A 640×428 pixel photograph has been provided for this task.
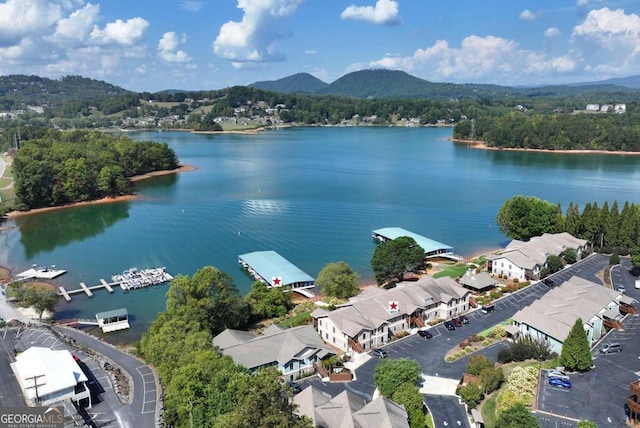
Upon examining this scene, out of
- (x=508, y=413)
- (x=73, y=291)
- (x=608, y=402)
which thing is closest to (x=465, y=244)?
(x=608, y=402)

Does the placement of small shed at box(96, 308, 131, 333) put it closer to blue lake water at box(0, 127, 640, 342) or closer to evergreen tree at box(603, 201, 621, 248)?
blue lake water at box(0, 127, 640, 342)

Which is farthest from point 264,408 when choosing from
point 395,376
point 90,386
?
point 90,386

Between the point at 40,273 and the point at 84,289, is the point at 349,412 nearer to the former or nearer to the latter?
the point at 84,289

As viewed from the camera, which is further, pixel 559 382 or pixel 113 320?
pixel 113 320

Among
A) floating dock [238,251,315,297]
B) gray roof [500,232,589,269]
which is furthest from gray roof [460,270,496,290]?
floating dock [238,251,315,297]

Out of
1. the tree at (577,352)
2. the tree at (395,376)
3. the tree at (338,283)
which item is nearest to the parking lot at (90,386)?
the tree at (395,376)

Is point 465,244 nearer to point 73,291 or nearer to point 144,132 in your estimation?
point 73,291
